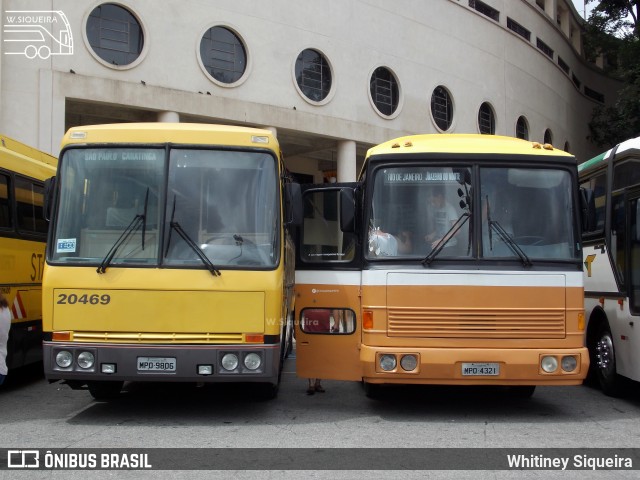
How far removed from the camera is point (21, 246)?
10281 mm

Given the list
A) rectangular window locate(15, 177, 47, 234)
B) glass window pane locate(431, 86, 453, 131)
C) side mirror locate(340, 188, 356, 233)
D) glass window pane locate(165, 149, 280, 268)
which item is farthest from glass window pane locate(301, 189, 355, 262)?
glass window pane locate(431, 86, 453, 131)

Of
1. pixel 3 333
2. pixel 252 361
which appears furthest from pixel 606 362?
pixel 3 333

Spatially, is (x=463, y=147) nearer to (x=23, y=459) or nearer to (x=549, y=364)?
(x=549, y=364)

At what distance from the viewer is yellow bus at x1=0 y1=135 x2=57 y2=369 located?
9820mm

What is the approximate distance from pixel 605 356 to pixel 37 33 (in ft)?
60.3

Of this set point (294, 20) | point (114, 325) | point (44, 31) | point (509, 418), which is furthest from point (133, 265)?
point (294, 20)

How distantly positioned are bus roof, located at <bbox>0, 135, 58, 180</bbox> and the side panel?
4.48 meters

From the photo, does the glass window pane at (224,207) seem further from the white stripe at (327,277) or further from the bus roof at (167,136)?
the white stripe at (327,277)

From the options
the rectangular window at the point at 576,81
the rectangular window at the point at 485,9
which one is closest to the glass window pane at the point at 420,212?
the rectangular window at the point at 485,9

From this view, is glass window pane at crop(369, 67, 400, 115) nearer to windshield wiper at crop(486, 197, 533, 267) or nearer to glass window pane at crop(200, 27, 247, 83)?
glass window pane at crop(200, 27, 247, 83)

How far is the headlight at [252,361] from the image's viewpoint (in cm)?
744

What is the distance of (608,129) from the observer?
38.0 meters

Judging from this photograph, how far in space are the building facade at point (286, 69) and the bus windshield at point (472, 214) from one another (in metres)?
16.2

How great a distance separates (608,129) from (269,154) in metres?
33.9
